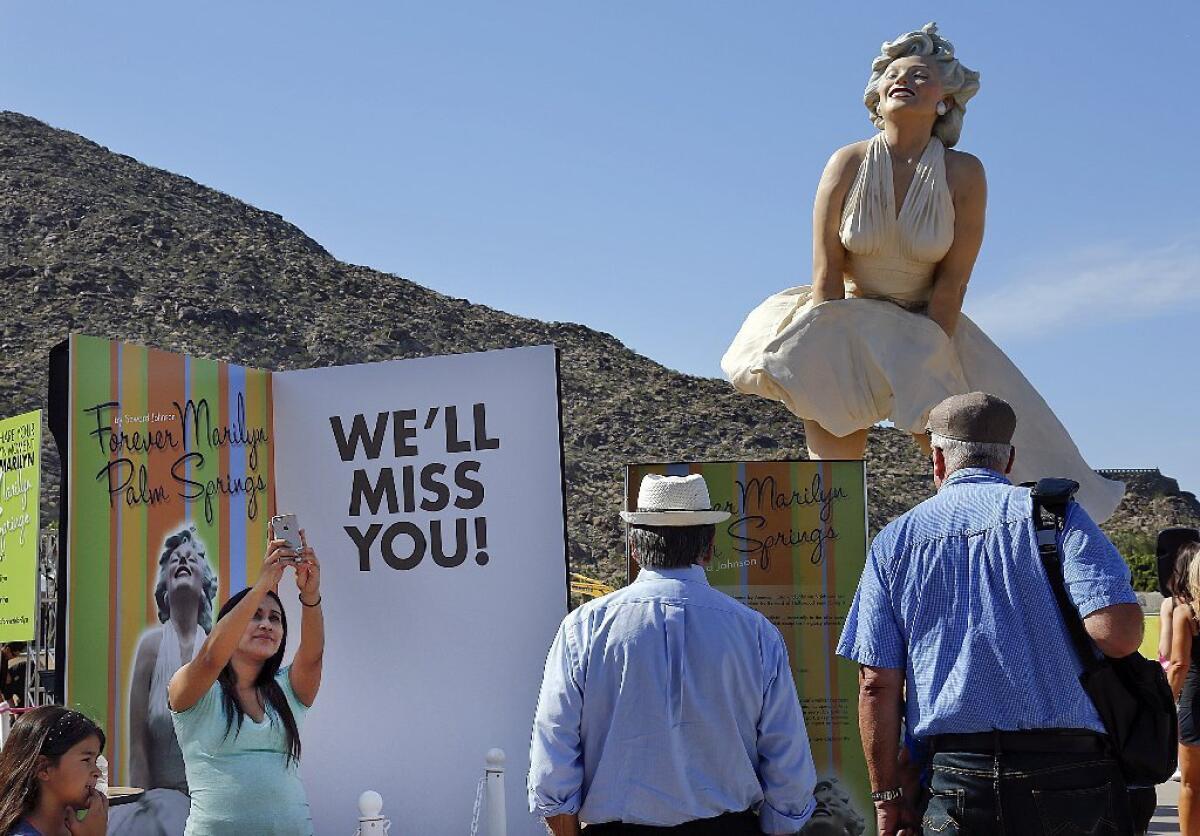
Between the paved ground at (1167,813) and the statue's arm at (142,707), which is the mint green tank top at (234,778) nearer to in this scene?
the statue's arm at (142,707)

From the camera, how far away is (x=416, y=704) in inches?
208

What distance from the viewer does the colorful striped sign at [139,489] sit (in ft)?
16.7

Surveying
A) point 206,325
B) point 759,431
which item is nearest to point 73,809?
point 759,431

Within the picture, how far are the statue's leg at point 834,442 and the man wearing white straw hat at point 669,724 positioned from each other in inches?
102

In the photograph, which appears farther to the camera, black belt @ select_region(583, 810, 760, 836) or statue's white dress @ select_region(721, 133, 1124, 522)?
statue's white dress @ select_region(721, 133, 1124, 522)

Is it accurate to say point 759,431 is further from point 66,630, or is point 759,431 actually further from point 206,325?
point 66,630

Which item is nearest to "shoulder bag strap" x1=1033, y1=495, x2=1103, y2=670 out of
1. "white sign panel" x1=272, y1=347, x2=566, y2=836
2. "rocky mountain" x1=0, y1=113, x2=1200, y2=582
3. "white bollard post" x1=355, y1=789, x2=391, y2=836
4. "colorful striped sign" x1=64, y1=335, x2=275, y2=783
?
"white sign panel" x1=272, y1=347, x2=566, y2=836

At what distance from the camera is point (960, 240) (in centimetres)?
561

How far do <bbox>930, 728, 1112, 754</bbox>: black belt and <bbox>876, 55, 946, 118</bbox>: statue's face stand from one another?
2937 millimetres

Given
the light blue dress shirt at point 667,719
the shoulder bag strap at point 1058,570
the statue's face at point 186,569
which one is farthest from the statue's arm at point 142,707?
the shoulder bag strap at point 1058,570

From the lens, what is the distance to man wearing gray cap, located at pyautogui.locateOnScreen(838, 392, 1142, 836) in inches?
123

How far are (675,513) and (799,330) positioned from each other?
2385mm

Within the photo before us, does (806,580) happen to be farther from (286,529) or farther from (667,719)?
(667,719)

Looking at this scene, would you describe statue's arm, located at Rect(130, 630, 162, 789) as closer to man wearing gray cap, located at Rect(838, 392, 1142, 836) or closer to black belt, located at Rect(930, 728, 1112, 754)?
man wearing gray cap, located at Rect(838, 392, 1142, 836)
